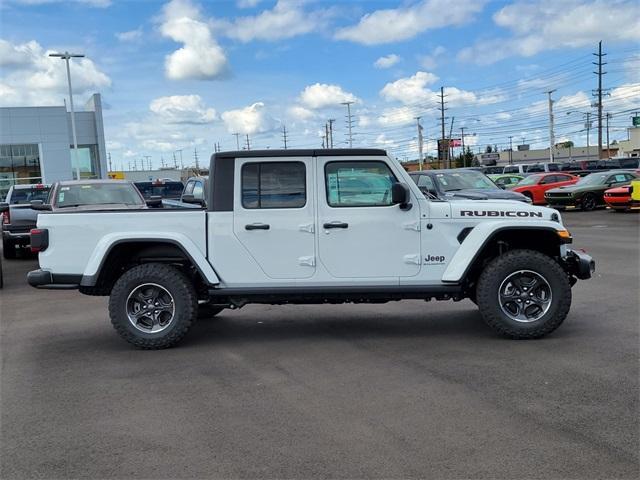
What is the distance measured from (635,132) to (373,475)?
371 feet

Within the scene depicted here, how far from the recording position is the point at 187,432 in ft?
14.0

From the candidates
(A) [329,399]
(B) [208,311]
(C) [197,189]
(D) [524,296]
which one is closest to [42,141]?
(C) [197,189]

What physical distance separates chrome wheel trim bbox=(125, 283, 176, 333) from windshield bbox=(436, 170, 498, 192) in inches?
466

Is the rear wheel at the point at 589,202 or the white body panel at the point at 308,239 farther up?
the white body panel at the point at 308,239

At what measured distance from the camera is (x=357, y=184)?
255 inches

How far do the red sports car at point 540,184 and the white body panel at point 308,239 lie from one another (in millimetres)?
21917

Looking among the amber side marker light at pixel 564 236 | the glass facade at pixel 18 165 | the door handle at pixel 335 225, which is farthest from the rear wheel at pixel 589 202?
the glass facade at pixel 18 165

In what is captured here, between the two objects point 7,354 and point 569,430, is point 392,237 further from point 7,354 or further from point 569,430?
point 7,354

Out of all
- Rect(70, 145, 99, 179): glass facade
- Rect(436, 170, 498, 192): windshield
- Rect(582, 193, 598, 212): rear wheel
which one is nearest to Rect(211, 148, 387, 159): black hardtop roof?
Rect(436, 170, 498, 192): windshield

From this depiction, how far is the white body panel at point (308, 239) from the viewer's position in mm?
6352

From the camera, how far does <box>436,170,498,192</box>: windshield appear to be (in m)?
17.2

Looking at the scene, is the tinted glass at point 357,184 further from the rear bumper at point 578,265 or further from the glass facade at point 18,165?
the glass facade at point 18,165

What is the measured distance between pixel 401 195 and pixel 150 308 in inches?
107

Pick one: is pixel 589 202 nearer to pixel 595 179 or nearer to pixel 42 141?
pixel 595 179
